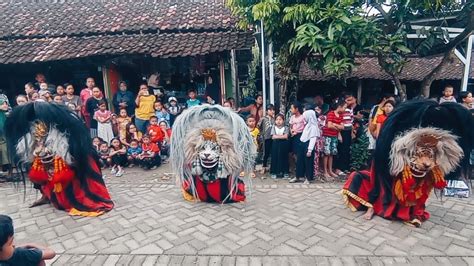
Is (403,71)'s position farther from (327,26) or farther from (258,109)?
(327,26)

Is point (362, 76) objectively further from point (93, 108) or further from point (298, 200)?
point (93, 108)

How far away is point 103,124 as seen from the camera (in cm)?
694

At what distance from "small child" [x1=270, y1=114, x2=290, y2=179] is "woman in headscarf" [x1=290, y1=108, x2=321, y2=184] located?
0.92 feet

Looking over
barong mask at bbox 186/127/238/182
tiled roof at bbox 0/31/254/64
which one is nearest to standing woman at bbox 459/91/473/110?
barong mask at bbox 186/127/238/182

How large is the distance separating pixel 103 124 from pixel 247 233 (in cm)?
492

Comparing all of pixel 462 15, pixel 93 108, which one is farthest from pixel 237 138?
pixel 462 15

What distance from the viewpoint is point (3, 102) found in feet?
19.9

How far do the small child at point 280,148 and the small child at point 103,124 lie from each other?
3.93 m

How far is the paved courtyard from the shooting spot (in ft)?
10.0

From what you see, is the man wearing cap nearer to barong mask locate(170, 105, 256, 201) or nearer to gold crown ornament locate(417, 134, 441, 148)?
barong mask locate(170, 105, 256, 201)

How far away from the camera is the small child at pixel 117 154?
6.55 m

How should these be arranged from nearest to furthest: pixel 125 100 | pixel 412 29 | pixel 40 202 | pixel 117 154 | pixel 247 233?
pixel 247 233 → pixel 40 202 → pixel 412 29 → pixel 117 154 → pixel 125 100

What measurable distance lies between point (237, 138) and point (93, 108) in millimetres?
4791

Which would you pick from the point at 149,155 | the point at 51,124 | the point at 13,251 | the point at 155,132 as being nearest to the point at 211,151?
the point at 51,124
